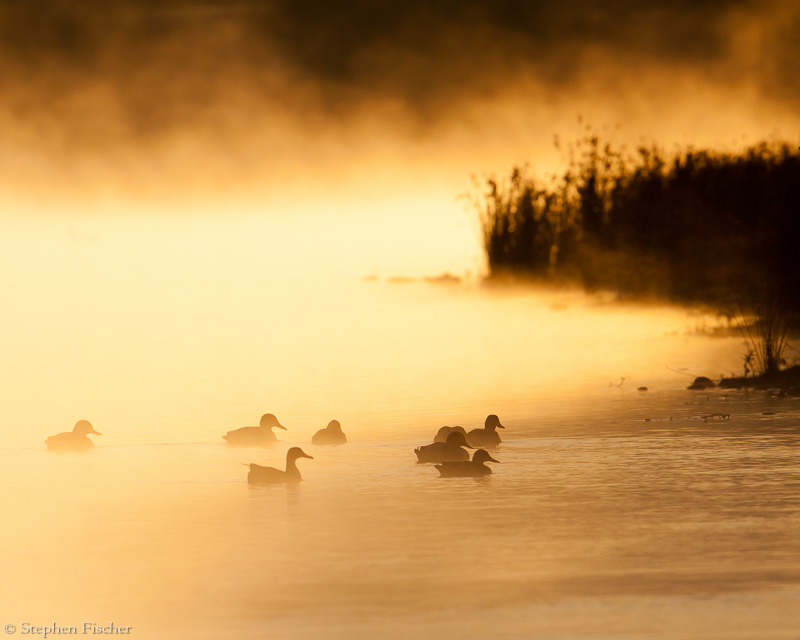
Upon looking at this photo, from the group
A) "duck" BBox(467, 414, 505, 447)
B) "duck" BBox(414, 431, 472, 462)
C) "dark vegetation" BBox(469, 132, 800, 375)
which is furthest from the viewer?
"dark vegetation" BBox(469, 132, 800, 375)

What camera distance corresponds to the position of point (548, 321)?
19.9m

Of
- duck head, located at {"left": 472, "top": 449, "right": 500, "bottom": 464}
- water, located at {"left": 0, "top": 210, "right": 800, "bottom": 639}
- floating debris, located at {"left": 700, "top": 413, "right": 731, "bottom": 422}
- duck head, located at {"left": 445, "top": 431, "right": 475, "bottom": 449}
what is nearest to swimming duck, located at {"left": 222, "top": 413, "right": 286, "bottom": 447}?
water, located at {"left": 0, "top": 210, "right": 800, "bottom": 639}

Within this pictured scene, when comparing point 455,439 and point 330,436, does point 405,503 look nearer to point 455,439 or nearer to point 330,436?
point 455,439

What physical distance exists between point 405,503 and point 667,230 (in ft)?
46.1

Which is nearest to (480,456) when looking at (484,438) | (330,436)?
(484,438)

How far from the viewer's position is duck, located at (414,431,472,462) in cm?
808

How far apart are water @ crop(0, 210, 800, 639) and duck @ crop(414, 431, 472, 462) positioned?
3.4 inches

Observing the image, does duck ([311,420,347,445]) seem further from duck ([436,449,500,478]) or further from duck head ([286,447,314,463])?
duck ([436,449,500,478])

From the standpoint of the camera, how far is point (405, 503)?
23.3 feet

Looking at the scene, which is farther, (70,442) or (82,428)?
(82,428)

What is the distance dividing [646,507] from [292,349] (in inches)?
410

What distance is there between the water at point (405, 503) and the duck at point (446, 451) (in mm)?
85

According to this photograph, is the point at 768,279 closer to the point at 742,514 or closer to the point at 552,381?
the point at 552,381

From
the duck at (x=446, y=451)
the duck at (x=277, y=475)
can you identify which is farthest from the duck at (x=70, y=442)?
the duck at (x=446, y=451)
